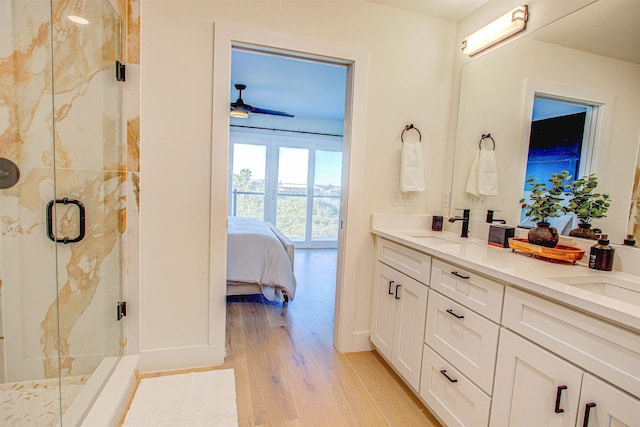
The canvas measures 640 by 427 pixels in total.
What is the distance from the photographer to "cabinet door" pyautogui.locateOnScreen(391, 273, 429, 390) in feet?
5.82

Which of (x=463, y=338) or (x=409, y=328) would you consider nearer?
(x=463, y=338)

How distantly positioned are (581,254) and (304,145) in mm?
5096

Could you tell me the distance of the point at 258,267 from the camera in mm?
3100

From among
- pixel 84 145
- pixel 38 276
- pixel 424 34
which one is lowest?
pixel 38 276

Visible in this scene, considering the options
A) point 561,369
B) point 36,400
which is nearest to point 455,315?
point 561,369

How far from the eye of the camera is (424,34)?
234 cm

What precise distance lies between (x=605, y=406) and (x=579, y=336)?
188mm

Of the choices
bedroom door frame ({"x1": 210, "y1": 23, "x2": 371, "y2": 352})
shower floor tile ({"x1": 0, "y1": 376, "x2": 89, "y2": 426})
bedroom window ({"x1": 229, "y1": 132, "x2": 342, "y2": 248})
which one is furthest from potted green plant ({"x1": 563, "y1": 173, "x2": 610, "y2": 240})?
bedroom window ({"x1": 229, "y1": 132, "x2": 342, "y2": 248})

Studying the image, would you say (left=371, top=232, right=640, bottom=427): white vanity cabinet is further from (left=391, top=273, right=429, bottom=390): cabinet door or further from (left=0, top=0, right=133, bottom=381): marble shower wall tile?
(left=0, top=0, right=133, bottom=381): marble shower wall tile

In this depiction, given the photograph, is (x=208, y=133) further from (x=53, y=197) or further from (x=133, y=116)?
(x=53, y=197)

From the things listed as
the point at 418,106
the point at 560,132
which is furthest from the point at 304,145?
the point at 560,132

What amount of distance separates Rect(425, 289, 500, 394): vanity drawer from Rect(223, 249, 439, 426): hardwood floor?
1.50 feet

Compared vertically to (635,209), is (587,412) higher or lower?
lower

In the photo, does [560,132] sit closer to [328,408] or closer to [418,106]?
[418,106]
